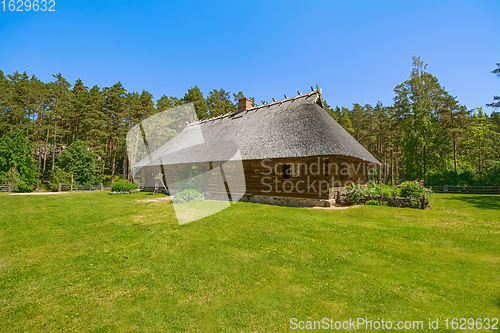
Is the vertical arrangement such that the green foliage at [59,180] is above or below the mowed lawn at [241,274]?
above

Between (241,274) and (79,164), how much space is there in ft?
122

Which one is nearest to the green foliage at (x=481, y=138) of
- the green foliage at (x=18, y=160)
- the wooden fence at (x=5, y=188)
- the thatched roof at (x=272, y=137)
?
the thatched roof at (x=272, y=137)

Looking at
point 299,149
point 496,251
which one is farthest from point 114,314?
point 299,149

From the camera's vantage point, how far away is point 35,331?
3529mm

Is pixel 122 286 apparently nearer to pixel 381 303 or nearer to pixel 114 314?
pixel 114 314

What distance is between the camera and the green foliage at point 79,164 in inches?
1280

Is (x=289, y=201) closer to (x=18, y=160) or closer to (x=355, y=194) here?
(x=355, y=194)

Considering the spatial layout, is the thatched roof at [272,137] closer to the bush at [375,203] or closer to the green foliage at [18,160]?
the bush at [375,203]

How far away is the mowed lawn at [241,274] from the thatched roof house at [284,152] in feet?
15.5

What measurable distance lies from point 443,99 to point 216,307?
38600 mm

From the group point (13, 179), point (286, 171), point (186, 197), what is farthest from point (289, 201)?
point (13, 179)

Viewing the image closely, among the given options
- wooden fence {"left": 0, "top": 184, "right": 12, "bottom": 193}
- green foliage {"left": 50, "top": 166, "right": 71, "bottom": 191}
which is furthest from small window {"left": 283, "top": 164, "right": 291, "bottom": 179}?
green foliage {"left": 50, "top": 166, "right": 71, "bottom": 191}

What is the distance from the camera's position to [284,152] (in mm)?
13992

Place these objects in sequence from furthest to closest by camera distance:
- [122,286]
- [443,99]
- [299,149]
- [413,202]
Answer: [443,99] < [299,149] < [413,202] < [122,286]
